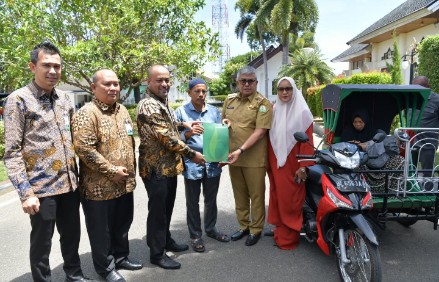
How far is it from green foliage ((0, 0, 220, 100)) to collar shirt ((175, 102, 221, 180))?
7.71m

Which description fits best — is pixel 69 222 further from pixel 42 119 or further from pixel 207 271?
pixel 207 271

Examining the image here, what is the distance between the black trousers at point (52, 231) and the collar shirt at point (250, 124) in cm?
171

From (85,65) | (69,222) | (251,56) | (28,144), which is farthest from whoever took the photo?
(251,56)

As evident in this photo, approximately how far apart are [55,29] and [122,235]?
32.7 feet

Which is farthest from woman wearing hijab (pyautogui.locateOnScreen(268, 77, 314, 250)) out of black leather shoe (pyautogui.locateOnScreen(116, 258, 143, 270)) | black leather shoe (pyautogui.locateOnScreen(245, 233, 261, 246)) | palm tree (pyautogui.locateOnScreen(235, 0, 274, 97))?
palm tree (pyautogui.locateOnScreen(235, 0, 274, 97))

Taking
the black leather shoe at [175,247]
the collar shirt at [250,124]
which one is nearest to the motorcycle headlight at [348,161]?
the collar shirt at [250,124]

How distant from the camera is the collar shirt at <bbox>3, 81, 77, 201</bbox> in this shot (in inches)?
99.0

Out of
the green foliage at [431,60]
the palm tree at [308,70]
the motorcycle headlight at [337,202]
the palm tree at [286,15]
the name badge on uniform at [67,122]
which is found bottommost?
the motorcycle headlight at [337,202]

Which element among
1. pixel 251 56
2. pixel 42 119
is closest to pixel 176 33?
pixel 42 119

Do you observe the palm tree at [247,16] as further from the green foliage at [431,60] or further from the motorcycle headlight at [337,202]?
the motorcycle headlight at [337,202]

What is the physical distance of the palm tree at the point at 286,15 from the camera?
2741 cm

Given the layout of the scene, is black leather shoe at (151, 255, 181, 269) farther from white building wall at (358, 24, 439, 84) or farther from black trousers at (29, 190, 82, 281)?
white building wall at (358, 24, 439, 84)

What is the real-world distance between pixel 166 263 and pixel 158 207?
578mm

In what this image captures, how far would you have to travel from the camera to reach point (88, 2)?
36.8 ft
